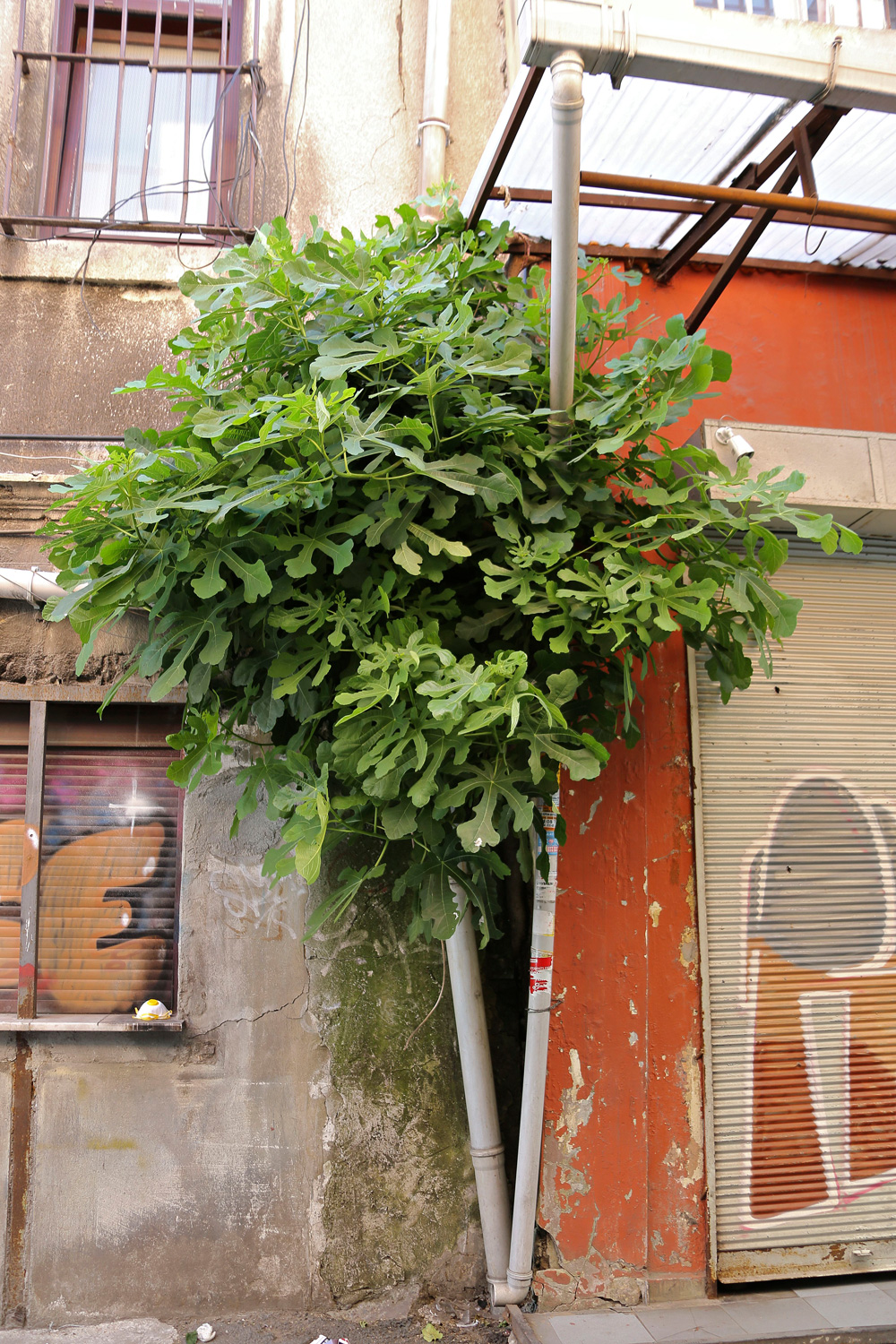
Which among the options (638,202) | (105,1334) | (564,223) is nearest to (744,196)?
(638,202)

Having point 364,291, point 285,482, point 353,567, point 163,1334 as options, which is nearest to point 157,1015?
point 163,1334

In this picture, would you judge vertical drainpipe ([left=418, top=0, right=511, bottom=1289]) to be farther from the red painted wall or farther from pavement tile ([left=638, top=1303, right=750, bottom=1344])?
pavement tile ([left=638, top=1303, right=750, bottom=1344])

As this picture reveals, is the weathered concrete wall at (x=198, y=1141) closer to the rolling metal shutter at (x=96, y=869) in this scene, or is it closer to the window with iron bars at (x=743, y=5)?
the rolling metal shutter at (x=96, y=869)

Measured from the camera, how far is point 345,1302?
133 inches

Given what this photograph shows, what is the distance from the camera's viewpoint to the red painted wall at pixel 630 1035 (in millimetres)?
3215

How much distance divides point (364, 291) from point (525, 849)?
1.95 m

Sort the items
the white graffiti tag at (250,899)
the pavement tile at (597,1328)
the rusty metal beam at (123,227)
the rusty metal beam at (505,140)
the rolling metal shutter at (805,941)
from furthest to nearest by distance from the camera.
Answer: the rusty metal beam at (123,227)
the white graffiti tag at (250,899)
the rolling metal shutter at (805,941)
the pavement tile at (597,1328)
the rusty metal beam at (505,140)

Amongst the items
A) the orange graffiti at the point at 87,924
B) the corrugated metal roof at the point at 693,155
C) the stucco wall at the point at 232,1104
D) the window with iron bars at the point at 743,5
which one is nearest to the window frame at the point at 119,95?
the stucco wall at the point at 232,1104

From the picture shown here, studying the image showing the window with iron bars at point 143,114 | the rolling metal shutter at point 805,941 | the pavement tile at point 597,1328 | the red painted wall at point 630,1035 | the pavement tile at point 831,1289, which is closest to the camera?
the pavement tile at point 597,1328

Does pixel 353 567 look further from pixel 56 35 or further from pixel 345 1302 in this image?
pixel 56 35

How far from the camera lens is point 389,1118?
3.50 m

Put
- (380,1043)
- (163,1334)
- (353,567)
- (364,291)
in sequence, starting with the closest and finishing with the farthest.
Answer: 1. (364,291)
2. (353,567)
3. (163,1334)
4. (380,1043)

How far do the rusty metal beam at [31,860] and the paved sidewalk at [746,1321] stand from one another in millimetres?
2316

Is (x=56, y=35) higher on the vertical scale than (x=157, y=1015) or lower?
higher
